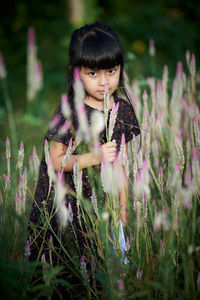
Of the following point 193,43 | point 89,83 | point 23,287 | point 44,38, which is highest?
point 44,38

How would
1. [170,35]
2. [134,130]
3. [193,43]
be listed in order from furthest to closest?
1. [170,35]
2. [193,43]
3. [134,130]

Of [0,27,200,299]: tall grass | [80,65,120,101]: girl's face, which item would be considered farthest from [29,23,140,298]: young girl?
[0,27,200,299]: tall grass

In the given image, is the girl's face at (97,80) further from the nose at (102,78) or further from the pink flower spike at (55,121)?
the pink flower spike at (55,121)

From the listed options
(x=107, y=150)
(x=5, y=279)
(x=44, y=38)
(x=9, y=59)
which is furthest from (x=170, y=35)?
(x=5, y=279)

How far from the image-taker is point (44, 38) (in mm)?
5988

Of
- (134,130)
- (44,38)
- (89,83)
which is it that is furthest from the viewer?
(44,38)

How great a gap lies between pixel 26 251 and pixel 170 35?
514cm

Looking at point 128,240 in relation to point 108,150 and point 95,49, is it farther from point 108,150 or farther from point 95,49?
point 95,49

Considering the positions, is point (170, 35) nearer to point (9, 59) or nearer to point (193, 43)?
point (193, 43)

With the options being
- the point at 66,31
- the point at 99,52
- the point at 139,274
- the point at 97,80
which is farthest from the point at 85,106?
the point at 66,31

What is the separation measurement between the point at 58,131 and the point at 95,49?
1.34 feet

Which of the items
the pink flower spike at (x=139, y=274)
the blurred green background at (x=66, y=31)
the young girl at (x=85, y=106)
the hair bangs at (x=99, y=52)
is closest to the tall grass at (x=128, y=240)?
the pink flower spike at (x=139, y=274)

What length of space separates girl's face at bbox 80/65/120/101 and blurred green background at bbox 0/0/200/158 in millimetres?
2815

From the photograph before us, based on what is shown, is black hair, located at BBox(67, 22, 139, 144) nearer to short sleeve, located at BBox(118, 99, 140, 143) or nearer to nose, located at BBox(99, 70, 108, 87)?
nose, located at BBox(99, 70, 108, 87)
